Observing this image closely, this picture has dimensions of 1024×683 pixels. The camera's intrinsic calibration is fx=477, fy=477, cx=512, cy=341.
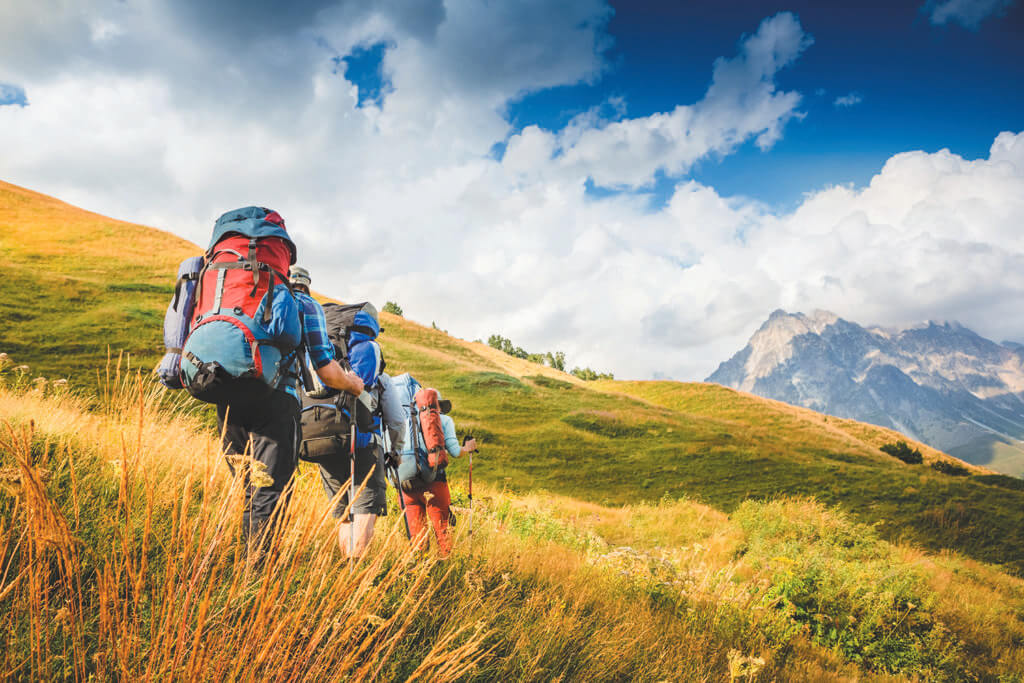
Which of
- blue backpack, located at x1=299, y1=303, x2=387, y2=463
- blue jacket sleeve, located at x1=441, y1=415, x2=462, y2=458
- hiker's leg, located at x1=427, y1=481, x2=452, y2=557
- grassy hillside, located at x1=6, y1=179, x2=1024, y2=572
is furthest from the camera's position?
grassy hillside, located at x1=6, y1=179, x2=1024, y2=572

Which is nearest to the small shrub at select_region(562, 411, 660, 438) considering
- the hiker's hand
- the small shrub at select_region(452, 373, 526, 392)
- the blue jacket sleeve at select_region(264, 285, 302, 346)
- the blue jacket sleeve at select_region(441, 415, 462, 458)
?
the small shrub at select_region(452, 373, 526, 392)

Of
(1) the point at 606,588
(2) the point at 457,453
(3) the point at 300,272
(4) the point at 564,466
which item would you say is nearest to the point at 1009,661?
(1) the point at 606,588

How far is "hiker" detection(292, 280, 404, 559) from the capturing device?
354 cm

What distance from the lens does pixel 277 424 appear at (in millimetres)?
2818

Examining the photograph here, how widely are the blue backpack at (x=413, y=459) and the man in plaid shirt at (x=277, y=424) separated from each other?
155 centimetres

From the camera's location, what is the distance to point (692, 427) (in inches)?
1072

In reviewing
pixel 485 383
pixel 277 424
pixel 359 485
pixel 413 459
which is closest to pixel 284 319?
pixel 277 424

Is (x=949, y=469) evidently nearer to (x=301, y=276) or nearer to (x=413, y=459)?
(x=413, y=459)

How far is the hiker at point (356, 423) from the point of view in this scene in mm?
3537

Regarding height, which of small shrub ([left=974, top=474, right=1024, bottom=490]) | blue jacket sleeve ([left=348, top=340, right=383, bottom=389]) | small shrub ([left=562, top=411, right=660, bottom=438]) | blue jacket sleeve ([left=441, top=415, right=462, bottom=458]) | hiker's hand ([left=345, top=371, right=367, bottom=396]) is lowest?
small shrub ([left=562, top=411, right=660, bottom=438])

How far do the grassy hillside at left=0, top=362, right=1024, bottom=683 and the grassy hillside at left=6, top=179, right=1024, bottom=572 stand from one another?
609 cm

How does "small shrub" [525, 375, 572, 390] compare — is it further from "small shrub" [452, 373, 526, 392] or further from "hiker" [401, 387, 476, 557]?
"hiker" [401, 387, 476, 557]

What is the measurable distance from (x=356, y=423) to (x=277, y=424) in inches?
37.0

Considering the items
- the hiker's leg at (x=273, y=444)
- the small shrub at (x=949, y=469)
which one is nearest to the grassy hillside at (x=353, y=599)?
the hiker's leg at (x=273, y=444)
